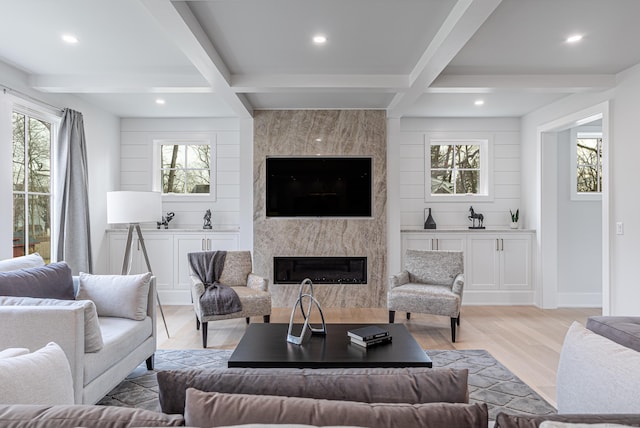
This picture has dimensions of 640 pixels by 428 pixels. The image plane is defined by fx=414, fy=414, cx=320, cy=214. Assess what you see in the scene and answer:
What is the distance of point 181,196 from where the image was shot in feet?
19.3

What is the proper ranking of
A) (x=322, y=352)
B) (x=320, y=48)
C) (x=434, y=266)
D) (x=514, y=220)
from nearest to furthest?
1. (x=322, y=352)
2. (x=320, y=48)
3. (x=434, y=266)
4. (x=514, y=220)

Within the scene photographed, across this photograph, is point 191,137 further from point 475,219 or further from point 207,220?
point 475,219

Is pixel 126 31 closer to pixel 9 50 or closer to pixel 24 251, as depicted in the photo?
pixel 9 50

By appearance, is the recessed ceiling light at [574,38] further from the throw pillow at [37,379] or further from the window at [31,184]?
the window at [31,184]

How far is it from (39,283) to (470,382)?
9.84 feet

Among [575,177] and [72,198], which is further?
[575,177]

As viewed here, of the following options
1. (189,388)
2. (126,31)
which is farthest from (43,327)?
(126,31)

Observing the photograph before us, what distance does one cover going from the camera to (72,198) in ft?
14.8

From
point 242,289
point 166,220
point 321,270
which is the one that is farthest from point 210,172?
point 242,289

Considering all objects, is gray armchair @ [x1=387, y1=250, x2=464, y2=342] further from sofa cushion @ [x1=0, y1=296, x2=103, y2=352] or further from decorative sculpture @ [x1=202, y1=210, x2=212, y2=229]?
sofa cushion @ [x1=0, y1=296, x2=103, y2=352]

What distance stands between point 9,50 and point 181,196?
9.02 feet

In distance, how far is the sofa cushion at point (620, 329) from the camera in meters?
1.89

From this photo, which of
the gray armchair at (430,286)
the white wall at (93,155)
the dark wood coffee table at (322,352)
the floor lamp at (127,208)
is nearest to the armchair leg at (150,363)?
the floor lamp at (127,208)

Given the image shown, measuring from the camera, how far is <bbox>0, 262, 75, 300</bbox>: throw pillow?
250 cm
